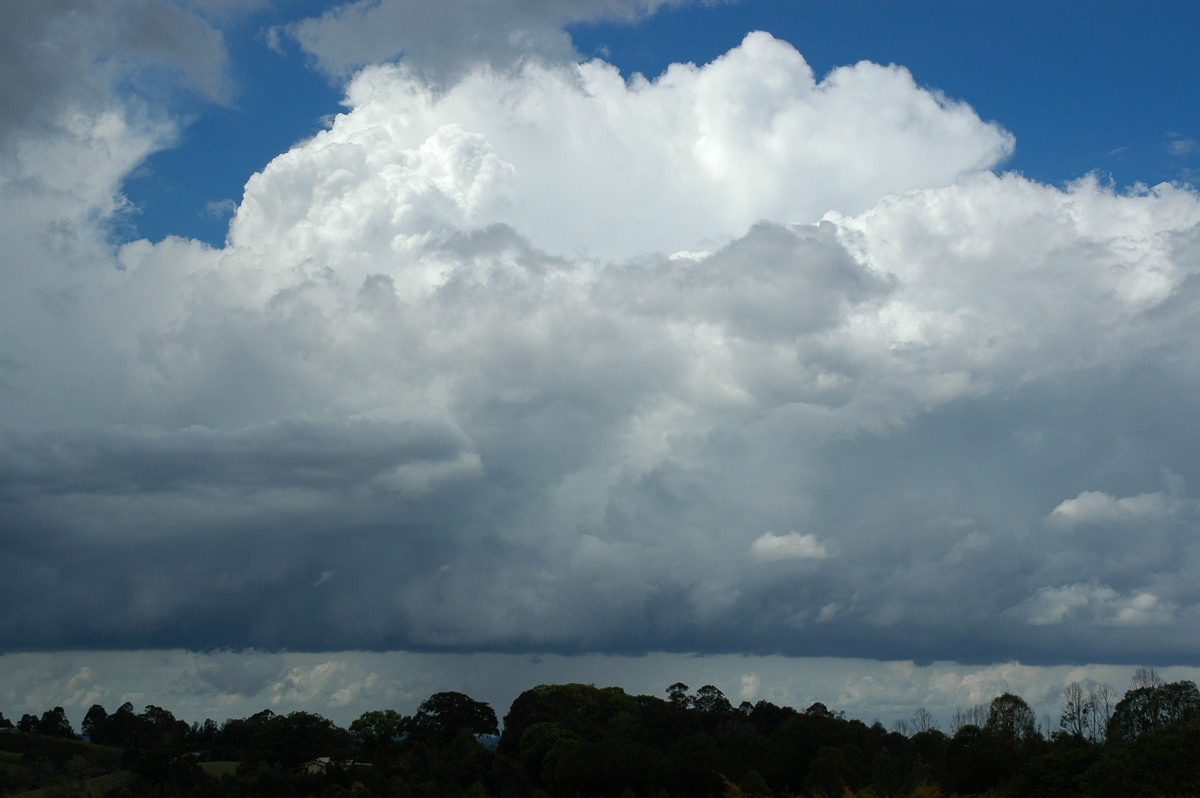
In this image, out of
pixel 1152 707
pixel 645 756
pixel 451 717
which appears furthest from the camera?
pixel 451 717

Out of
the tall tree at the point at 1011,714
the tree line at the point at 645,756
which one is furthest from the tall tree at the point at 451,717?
the tall tree at the point at 1011,714

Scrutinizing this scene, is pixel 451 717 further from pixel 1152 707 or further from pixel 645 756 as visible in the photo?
pixel 1152 707

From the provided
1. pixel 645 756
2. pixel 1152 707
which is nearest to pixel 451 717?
pixel 645 756

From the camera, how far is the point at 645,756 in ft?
310

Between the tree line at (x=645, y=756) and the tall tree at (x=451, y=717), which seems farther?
the tall tree at (x=451, y=717)

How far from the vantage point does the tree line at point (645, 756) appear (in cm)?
6259

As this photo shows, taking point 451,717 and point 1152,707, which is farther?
point 451,717

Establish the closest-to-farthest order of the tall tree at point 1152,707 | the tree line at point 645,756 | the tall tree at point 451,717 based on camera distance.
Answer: the tree line at point 645,756 → the tall tree at point 1152,707 → the tall tree at point 451,717

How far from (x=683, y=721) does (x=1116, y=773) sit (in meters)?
90.6

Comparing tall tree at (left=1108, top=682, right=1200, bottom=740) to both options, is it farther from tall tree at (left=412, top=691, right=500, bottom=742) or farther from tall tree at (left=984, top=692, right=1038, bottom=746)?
tall tree at (left=412, top=691, right=500, bottom=742)

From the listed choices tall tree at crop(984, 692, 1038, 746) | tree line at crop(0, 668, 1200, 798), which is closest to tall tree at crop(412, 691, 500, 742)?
tree line at crop(0, 668, 1200, 798)

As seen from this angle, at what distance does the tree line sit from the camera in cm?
6259

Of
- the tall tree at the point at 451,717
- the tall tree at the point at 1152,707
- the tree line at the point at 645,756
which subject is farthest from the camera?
the tall tree at the point at 451,717

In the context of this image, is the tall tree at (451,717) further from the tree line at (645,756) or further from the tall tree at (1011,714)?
the tall tree at (1011,714)
